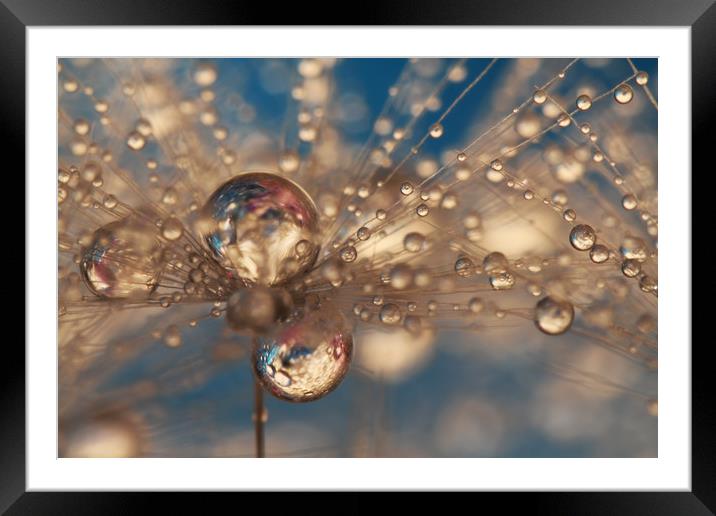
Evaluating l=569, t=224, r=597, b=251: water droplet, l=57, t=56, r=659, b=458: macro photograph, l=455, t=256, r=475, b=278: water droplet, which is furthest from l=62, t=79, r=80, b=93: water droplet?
l=569, t=224, r=597, b=251: water droplet

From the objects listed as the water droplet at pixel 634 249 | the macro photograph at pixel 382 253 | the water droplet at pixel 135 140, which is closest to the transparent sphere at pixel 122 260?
the macro photograph at pixel 382 253

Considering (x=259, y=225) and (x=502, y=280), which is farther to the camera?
(x=502, y=280)

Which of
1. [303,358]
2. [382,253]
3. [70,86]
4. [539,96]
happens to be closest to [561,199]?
[539,96]

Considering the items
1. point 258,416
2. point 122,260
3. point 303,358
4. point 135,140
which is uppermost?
point 135,140

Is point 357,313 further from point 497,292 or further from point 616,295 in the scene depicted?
point 616,295

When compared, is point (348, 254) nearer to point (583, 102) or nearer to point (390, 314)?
point (390, 314)

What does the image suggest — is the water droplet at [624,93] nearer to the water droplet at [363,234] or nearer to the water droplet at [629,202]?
the water droplet at [629,202]

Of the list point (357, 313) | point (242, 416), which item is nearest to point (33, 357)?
point (242, 416)
